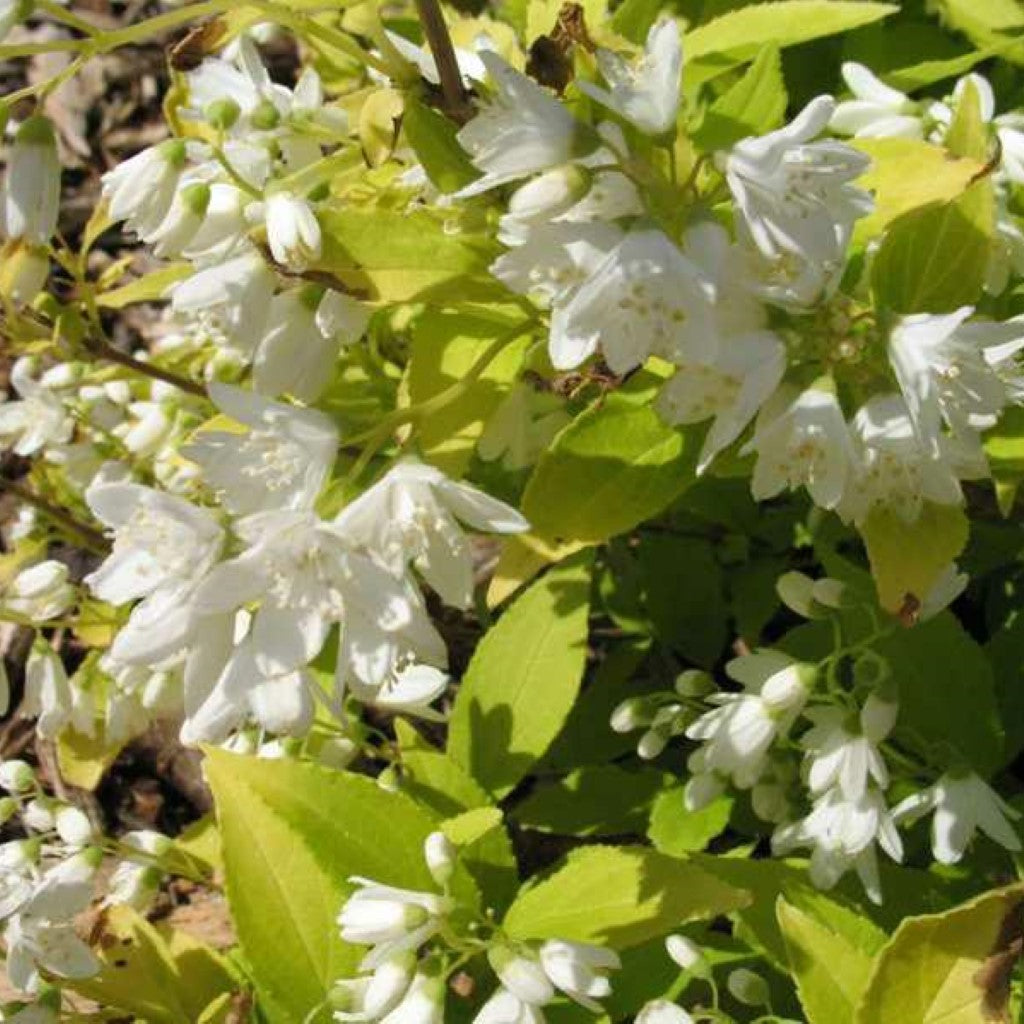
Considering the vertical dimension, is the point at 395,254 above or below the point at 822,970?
above

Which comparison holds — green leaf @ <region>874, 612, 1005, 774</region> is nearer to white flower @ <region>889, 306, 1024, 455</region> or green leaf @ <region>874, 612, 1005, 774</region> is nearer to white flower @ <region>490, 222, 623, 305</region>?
white flower @ <region>889, 306, 1024, 455</region>

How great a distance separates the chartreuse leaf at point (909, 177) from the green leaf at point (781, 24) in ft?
1.58

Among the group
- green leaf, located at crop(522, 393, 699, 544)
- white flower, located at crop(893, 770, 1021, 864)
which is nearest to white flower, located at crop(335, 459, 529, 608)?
green leaf, located at crop(522, 393, 699, 544)

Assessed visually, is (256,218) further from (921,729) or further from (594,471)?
(921,729)

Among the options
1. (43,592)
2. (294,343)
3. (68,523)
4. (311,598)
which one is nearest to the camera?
(311,598)

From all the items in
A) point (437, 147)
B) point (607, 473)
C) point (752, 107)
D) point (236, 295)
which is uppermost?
point (437, 147)

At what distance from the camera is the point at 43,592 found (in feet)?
8.27

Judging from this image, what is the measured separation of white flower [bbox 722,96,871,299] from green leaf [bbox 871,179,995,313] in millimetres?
180

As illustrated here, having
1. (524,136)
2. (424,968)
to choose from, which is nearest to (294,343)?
(524,136)

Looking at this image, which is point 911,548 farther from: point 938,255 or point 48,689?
point 48,689

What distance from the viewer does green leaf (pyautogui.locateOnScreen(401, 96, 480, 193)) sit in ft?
5.69

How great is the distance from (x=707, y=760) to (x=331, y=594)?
789mm

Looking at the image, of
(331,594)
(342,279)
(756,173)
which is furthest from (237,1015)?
(756,173)

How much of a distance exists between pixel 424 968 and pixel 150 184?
3.38ft
